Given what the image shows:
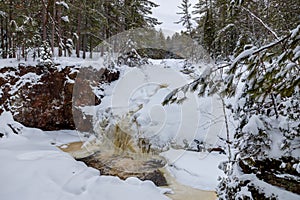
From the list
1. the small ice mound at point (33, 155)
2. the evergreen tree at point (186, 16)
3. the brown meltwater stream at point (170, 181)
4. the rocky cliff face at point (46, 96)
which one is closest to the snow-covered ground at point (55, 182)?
the small ice mound at point (33, 155)

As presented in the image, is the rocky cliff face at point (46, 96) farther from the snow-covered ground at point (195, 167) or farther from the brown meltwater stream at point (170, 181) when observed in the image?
the snow-covered ground at point (195, 167)

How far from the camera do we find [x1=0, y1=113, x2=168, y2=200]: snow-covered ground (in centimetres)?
315

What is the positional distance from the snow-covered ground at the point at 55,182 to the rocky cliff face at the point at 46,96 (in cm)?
253

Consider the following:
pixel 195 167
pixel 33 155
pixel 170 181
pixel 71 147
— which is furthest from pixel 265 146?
pixel 71 147

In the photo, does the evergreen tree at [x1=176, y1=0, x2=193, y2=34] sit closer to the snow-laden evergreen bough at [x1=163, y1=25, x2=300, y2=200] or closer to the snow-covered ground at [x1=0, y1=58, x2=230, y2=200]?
the snow-covered ground at [x1=0, y1=58, x2=230, y2=200]

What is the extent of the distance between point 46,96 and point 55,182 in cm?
449

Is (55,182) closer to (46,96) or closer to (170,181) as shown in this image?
(170,181)

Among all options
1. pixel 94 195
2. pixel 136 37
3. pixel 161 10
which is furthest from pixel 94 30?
pixel 94 195

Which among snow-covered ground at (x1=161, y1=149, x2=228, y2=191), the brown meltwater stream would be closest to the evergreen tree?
snow-covered ground at (x1=161, y1=149, x2=228, y2=191)

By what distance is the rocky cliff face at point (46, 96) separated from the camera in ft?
23.0

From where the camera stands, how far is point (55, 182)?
3.47 metres

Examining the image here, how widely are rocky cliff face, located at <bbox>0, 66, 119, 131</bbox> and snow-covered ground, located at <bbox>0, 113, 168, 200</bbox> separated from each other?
2.53m

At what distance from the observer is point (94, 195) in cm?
333

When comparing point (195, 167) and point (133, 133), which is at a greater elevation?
point (133, 133)
